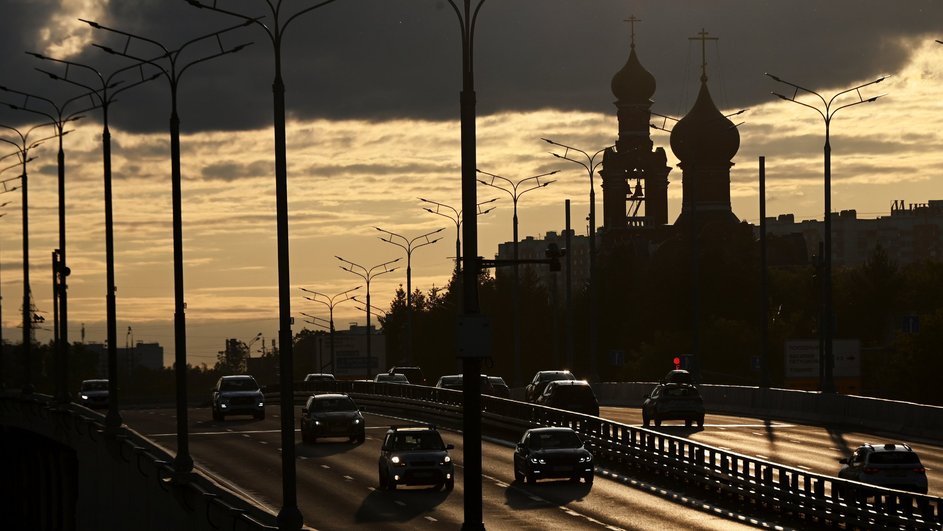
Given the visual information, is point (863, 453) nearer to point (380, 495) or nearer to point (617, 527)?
point (617, 527)

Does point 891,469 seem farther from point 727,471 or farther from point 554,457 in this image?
point 554,457

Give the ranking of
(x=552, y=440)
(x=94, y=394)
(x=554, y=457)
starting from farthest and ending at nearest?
1. (x=94, y=394)
2. (x=552, y=440)
3. (x=554, y=457)

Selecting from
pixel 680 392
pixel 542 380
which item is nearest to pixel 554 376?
pixel 542 380

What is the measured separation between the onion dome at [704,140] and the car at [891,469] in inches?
5472

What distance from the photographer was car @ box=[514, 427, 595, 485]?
1838 inches

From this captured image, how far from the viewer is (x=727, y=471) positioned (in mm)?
42875

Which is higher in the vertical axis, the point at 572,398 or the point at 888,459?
the point at 888,459

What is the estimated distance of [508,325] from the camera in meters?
170

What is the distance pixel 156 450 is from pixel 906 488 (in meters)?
17.7

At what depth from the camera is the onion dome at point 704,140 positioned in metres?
179

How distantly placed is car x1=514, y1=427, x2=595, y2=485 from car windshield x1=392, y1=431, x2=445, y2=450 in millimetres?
2183

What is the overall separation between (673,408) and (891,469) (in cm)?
2492

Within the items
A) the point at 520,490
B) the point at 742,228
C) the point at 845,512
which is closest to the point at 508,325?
the point at 742,228

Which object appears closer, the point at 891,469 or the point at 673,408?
the point at 891,469
